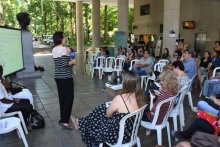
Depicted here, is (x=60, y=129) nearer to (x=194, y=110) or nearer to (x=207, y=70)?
(x=194, y=110)

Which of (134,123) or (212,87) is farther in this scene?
(212,87)

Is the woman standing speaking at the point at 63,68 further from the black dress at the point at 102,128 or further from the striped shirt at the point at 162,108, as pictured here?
the striped shirt at the point at 162,108

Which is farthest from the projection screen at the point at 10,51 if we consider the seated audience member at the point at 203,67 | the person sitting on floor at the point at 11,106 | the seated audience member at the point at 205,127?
the seated audience member at the point at 203,67

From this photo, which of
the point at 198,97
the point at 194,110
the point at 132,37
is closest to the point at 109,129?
the point at 194,110

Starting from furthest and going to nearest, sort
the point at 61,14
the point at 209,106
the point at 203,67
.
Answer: the point at 61,14
the point at 203,67
the point at 209,106

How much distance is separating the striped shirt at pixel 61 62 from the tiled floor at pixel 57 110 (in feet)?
2.96

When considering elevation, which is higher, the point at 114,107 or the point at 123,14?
the point at 123,14

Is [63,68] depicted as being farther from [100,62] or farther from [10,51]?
[100,62]

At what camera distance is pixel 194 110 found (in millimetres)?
4145

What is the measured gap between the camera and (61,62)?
3.13 m

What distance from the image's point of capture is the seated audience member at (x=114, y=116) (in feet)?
6.99

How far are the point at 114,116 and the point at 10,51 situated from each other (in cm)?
358

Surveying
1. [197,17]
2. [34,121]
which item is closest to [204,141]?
[34,121]

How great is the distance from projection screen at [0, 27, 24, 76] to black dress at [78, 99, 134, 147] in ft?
9.17
